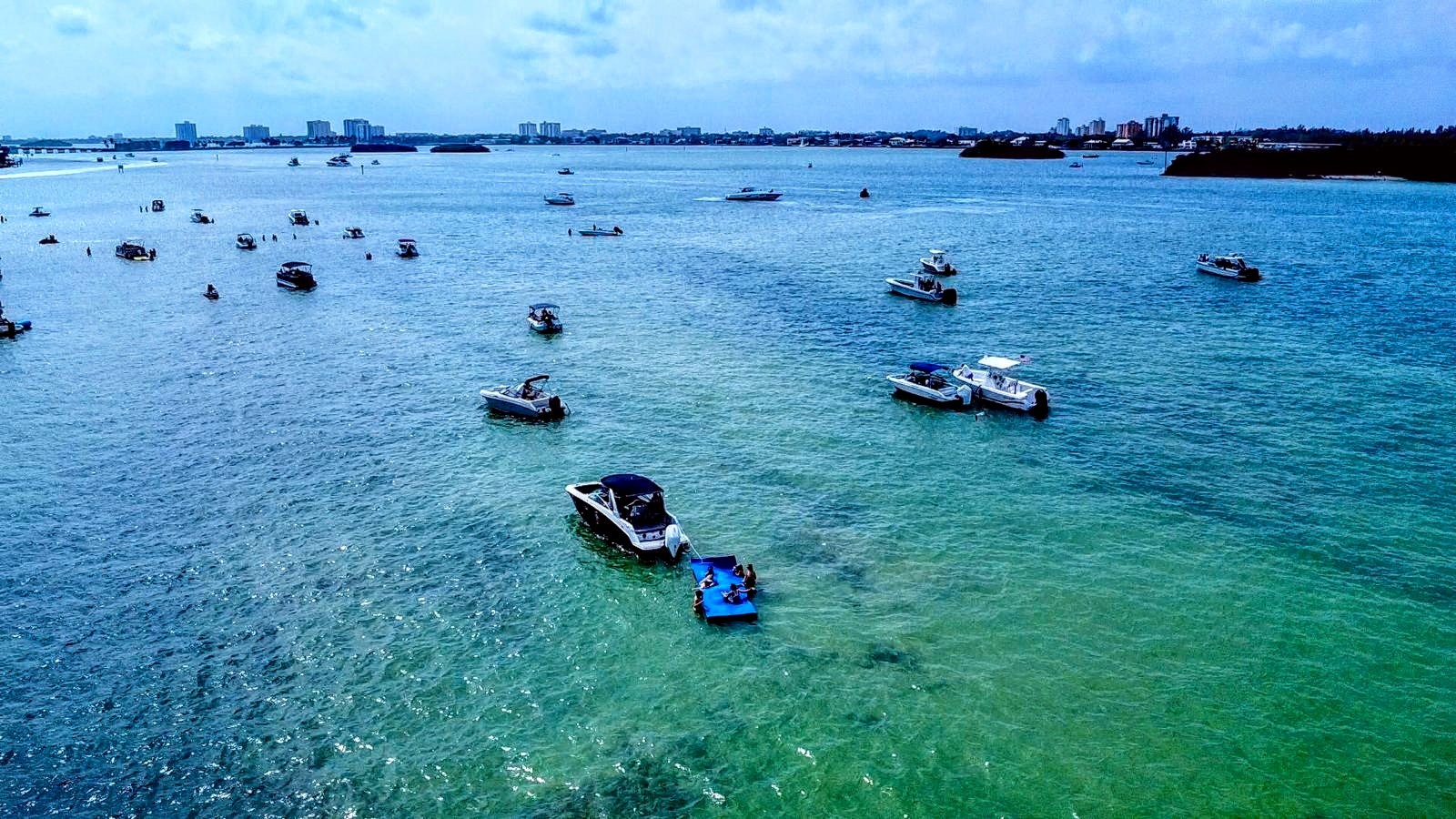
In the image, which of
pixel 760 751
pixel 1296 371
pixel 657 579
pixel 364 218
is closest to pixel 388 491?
pixel 657 579

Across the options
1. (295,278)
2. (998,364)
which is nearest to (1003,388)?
(998,364)

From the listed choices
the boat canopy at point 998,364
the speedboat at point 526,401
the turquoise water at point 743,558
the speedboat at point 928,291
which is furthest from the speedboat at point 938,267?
the speedboat at point 526,401

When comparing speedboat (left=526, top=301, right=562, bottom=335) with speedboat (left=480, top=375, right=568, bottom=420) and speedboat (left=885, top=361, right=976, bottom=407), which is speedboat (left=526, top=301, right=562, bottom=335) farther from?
speedboat (left=885, top=361, right=976, bottom=407)

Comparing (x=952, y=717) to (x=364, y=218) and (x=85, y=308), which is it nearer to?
(x=85, y=308)

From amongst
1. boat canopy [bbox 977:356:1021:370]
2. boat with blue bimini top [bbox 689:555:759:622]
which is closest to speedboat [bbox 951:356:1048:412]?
boat canopy [bbox 977:356:1021:370]

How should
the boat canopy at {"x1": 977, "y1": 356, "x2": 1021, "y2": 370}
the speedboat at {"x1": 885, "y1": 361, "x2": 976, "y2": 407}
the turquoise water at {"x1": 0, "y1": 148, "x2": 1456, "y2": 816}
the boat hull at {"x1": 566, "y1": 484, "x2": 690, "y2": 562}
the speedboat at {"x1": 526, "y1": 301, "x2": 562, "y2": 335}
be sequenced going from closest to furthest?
1. the turquoise water at {"x1": 0, "y1": 148, "x2": 1456, "y2": 816}
2. the boat hull at {"x1": 566, "y1": 484, "x2": 690, "y2": 562}
3. the boat canopy at {"x1": 977, "y1": 356, "x2": 1021, "y2": 370}
4. the speedboat at {"x1": 885, "y1": 361, "x2": 976, "y2": 407}
5. the speedboat at {"x1": 526, "y1": 301, "x2": 562, "y2": 335}

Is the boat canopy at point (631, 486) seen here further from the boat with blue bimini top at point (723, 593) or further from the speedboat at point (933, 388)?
the speedboat at point (933, 388)
